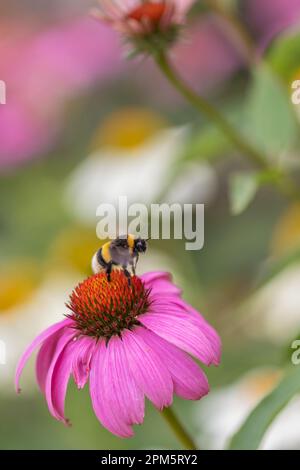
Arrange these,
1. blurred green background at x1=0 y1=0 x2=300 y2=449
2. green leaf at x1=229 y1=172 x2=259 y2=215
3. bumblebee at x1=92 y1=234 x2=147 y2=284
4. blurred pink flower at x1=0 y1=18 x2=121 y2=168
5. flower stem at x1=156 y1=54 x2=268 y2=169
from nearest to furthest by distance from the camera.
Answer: bumblebee at x1=92 y1=234 x2=147 y2=284
green leaf at x1=229 y1=172 x2=259 y2=215
flower stem at x1=156 y1=54 x2=268 y2=169
blurred green background at x1=0 y1=0 x2=300 y2=449
blurred pink flower at x1=0 y1=18 x2=121 y2=168

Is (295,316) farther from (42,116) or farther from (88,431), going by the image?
(42,116)

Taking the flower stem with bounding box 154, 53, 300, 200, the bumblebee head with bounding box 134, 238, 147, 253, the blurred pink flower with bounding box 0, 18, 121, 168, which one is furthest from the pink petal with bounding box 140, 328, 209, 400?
the blurred pink flower with bounding box 0, 18, 121, 168

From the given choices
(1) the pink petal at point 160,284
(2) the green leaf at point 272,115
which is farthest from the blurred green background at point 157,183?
(1) the pink petal at point 160,284

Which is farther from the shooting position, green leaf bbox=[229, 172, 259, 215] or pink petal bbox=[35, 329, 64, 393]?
green leaf bbox=[229, 172, 259, 215]

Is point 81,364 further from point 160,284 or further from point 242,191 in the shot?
point 242,191

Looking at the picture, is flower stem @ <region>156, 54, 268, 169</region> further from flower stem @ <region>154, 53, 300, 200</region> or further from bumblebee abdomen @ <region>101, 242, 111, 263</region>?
bumblebee abdomen @ <region>101, 242, 111, 263</region>
